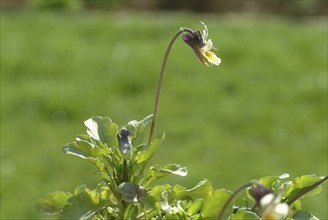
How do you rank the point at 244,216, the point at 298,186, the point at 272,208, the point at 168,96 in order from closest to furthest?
1. the point at 272,208
2. the point at 244,216
3. the point at 298,186
4. the point at 168,96

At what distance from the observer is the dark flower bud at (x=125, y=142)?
96 centimetres

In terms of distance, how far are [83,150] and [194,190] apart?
0.14 m

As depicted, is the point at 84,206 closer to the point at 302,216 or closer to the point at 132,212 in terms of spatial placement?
the point at 132,212

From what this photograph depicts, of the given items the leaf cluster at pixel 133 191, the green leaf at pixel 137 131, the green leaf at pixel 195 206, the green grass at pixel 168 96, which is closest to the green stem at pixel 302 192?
the leaf cluster at pixel 133 191

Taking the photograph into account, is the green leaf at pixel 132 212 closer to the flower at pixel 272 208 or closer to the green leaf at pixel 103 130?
the green leaf at pixel 103 130

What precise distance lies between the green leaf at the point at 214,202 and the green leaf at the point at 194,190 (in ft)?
0.07

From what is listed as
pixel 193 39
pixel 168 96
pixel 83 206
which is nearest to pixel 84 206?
pixel 83 206

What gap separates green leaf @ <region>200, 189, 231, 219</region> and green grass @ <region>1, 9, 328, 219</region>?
2.68 meters

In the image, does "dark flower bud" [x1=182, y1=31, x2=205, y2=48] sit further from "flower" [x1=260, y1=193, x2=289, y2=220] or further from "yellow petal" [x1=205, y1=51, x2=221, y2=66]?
"flower" [x1=260, y1=193, x2=289, y2=220]

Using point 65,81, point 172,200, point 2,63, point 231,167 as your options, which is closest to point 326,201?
point 231,167

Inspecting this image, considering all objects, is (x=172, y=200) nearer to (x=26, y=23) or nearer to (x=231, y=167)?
(x=231, y=167)

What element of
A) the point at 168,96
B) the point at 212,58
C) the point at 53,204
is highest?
the point at 212,58

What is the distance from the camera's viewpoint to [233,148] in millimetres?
4434

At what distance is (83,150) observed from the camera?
3.24 ft
